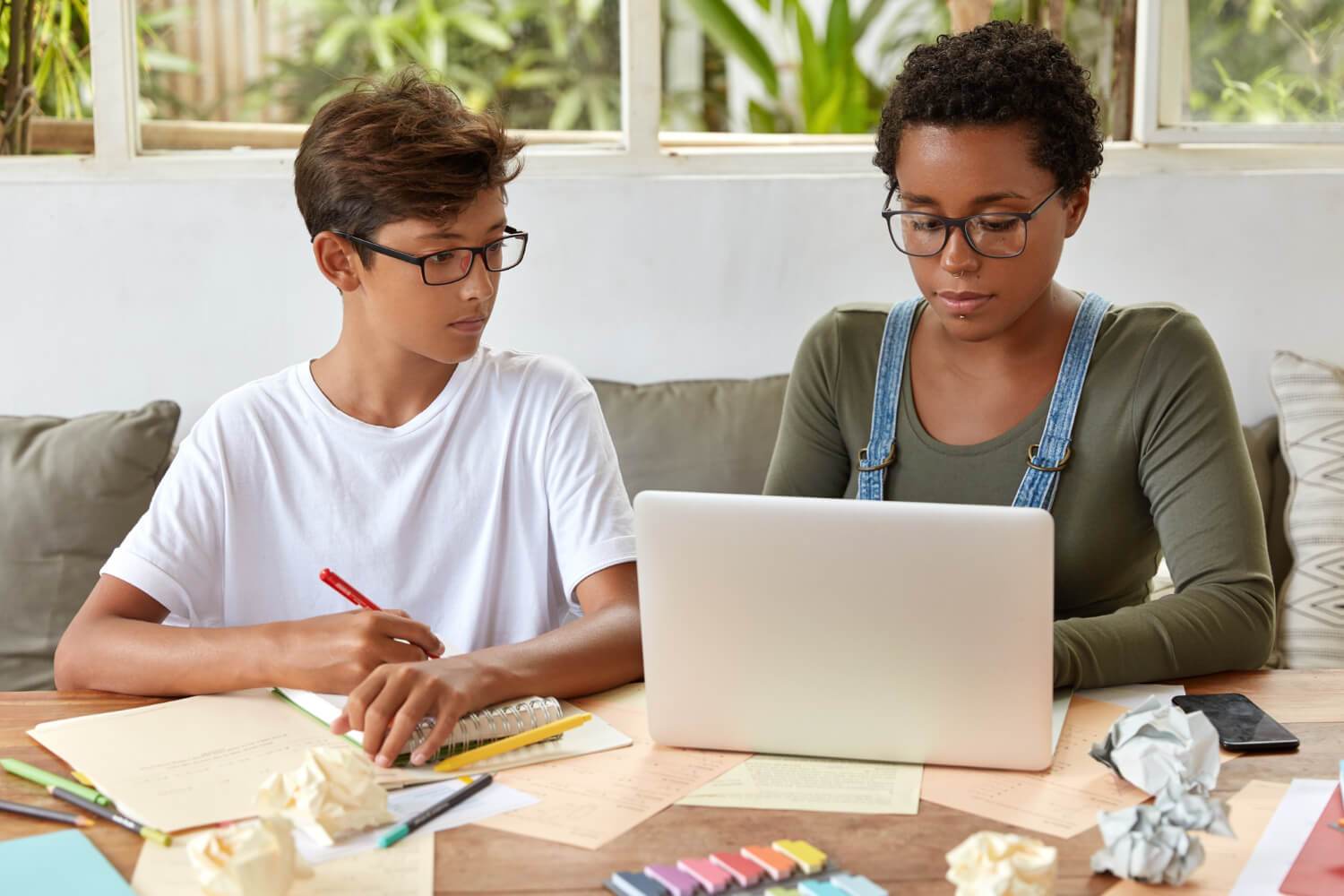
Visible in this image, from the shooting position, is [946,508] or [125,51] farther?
[125,51]

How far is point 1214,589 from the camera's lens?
135 centimetres

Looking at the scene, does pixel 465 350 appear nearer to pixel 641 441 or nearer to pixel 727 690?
pixel 727 690

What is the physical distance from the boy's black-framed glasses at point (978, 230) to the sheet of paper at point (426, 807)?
74 centimetres

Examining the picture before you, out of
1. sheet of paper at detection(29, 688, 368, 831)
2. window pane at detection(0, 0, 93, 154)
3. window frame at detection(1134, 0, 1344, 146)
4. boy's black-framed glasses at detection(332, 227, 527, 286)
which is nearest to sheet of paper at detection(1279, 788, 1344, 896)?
sheet of paper at detection(29, 688, 368, 831)

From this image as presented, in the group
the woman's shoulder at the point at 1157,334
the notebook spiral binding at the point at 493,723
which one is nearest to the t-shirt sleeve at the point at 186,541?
the notebook spiral binding at the point at 493,723

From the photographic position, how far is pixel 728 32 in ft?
8.62

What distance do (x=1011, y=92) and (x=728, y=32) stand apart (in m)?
1.30

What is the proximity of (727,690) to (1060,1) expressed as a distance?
195 centimetres

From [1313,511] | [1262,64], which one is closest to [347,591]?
[1313,511]

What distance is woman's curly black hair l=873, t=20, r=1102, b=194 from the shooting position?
1429 millimetres

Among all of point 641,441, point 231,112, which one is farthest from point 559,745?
point 231,112

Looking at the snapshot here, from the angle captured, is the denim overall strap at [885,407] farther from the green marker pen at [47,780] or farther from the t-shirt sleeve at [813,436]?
the green marker pen at [47,780]

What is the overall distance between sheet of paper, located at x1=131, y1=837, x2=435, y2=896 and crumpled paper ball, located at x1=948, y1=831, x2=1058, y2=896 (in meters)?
0.35

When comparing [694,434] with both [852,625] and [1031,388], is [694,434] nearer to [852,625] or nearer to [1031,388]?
[1031,388]
